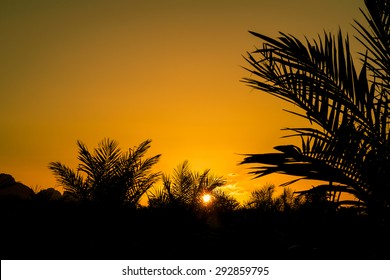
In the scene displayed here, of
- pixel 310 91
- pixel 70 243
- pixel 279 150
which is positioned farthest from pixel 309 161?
pixel 70 243

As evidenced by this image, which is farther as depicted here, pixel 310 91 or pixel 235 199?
pixel 235 199

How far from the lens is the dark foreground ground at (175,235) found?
2.84 metres

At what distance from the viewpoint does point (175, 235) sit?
19.0ft

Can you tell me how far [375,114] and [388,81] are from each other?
258mm

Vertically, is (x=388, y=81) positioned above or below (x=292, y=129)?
above

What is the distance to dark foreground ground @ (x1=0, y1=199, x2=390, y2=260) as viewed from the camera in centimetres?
284

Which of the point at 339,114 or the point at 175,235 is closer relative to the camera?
the point at 339,114

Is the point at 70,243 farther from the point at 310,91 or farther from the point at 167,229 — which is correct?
the point at 310,91
